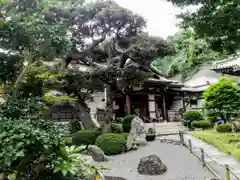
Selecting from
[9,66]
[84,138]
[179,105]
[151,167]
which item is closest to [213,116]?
[179,105]

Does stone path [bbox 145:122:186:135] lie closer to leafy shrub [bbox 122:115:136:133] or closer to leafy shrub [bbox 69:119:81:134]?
leafy shrub [bbox 122:115:136:133]

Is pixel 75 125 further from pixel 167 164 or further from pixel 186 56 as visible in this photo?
pixel 186 56

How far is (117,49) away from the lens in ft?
59.7

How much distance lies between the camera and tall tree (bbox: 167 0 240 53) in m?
5.11

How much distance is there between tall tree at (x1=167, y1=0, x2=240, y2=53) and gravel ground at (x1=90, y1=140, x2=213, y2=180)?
479 centimetres

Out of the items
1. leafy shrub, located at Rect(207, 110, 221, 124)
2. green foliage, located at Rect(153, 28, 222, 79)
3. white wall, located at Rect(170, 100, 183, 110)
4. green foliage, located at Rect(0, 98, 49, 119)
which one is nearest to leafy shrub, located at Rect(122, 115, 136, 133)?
leafy shrub, located at Rect(207, 110, 221, 124)

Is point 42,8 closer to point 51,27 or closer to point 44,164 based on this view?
point 51,27

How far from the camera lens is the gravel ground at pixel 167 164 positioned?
9.08 meters

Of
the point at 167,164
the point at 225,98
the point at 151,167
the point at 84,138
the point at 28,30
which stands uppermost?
the point at 28,30

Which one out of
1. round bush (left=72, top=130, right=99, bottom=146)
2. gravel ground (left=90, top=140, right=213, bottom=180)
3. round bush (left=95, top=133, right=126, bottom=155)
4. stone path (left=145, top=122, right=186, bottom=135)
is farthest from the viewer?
stone path (left=145, top=122, right=186, bottom=135)

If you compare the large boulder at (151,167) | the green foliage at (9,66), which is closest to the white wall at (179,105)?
the large boulder at (151,167)

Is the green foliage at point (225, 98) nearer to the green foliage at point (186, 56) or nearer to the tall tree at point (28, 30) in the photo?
the tall tree at point (28, 30)

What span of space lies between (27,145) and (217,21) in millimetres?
4325

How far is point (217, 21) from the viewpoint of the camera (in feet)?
17.5
